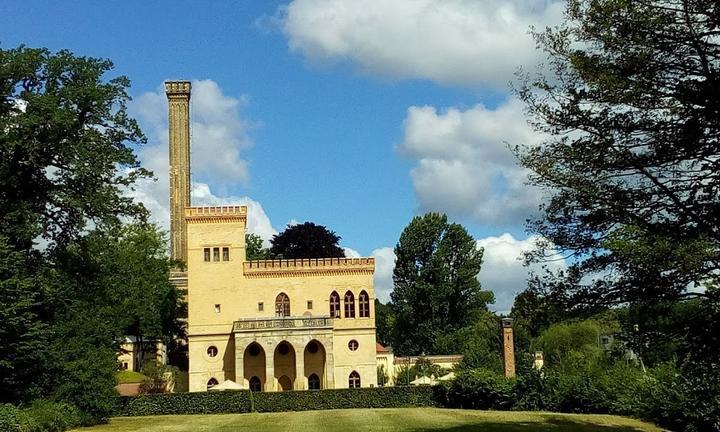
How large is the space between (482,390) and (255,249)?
4412cm

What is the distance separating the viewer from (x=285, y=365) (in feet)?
173

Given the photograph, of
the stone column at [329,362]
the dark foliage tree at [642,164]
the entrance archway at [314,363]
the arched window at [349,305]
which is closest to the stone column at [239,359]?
the entrance archway at [314,363]

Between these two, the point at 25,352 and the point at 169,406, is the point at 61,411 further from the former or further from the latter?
the point at 169,406

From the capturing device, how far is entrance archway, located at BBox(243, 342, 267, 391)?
171 ft

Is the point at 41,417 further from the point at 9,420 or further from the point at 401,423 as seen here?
the point at 401,423

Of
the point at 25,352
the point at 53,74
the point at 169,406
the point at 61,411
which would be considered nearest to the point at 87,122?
the point at 53,74

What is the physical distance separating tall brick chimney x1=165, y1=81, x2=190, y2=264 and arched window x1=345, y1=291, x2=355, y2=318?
29603 mm

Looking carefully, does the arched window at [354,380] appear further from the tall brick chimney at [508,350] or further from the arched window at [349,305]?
the tall brick chimney at [508,350]

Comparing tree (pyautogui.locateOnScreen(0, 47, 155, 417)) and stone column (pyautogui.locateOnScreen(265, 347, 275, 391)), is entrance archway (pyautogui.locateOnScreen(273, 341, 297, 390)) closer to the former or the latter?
stone column (pyautogui.locateOnScreen(265, 347, 275, 391))

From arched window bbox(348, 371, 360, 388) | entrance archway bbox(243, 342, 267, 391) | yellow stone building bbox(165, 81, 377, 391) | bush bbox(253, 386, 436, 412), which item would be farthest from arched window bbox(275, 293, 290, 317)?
bush bbox(253, 386, 436, 412)

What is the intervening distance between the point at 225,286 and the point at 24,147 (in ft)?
90.8

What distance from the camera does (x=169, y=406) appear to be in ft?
128

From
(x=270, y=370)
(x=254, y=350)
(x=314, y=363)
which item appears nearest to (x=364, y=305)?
(x=314, y=363)

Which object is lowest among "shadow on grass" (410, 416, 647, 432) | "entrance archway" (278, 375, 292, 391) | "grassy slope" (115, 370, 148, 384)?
"entrance archway" (278, 375, 292, 391)
